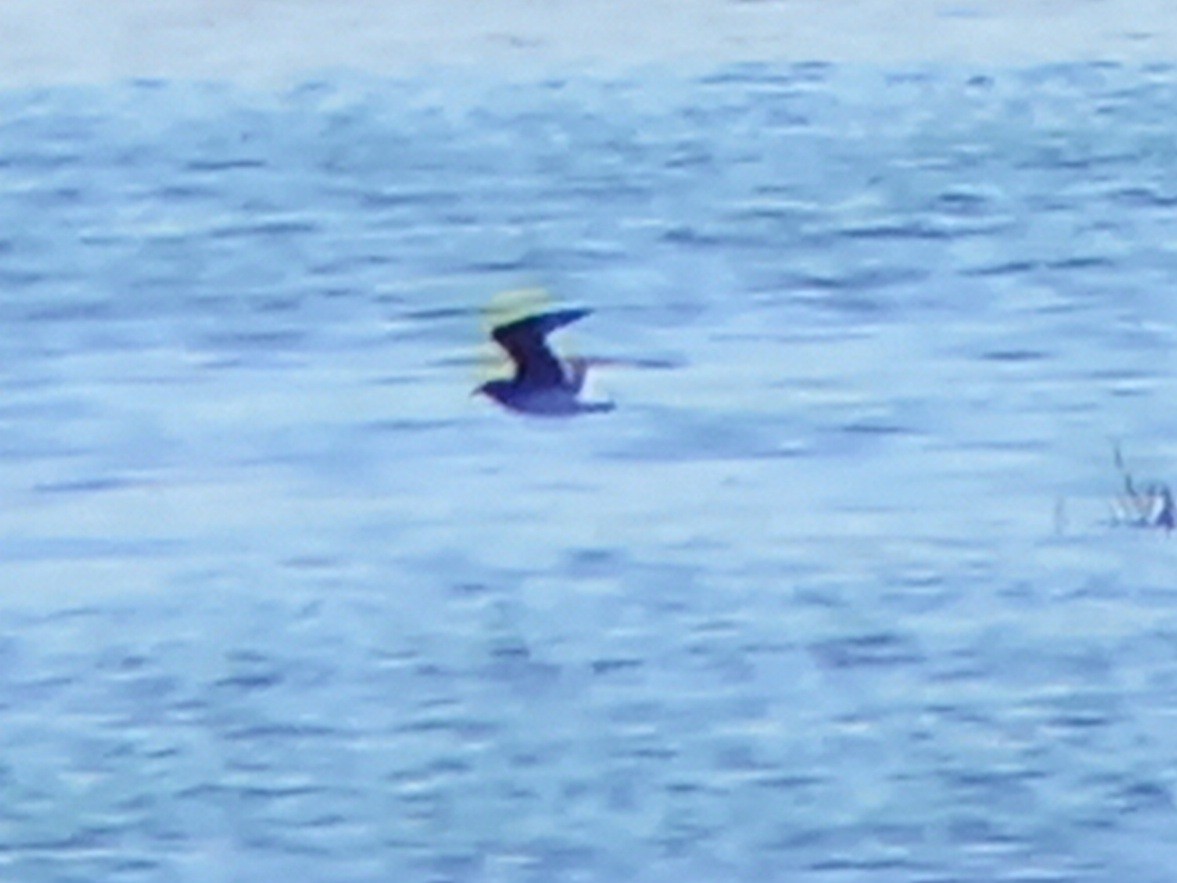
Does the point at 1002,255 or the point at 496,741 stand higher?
the point at 1002,255

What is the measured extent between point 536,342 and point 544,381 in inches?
0.5

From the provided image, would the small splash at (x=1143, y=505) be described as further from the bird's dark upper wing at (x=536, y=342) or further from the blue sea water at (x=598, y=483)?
the bird's dark upper wing at (x=536, y=342)

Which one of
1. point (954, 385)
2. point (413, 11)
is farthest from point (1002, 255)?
point (413, 11)

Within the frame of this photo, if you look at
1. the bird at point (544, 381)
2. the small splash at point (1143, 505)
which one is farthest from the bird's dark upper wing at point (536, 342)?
the small splash at point (1143, 505)

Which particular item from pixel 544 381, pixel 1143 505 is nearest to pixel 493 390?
pixel 544 381

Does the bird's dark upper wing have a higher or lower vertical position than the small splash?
higher

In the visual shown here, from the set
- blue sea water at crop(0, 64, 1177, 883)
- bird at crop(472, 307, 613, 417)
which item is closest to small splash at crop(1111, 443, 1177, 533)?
blue sea water at crop(0, 64, 1177, 883)

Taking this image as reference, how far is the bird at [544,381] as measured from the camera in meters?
0.79

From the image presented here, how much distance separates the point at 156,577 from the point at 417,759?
0.09 m

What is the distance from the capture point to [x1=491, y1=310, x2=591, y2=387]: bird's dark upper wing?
78 cm

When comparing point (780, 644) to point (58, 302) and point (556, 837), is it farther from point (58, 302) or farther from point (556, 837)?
point (58, 302)

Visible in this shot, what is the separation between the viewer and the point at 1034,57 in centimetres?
80

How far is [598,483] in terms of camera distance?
783 millimetres

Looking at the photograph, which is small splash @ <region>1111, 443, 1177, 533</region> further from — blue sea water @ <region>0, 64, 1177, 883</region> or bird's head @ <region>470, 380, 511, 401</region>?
bird's head @ <region>470, 380, 511, 401</region>
